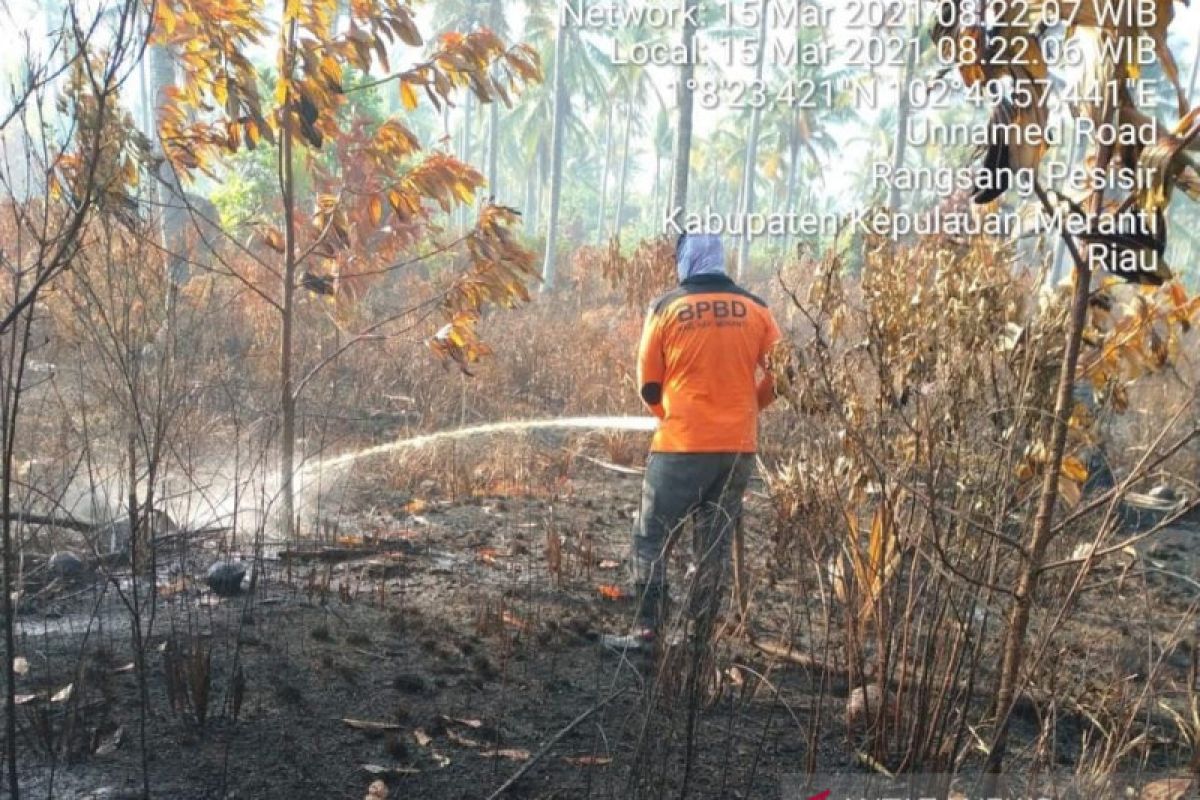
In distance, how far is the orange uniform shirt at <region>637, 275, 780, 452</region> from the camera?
3592mm

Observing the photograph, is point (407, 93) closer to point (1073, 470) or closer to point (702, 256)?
point (702, 256)

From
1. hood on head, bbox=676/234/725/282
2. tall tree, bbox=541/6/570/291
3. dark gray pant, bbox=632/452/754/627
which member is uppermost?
tall tree, bbox=541/6/570/291

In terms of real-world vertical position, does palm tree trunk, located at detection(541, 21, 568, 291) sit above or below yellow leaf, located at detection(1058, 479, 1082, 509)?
above

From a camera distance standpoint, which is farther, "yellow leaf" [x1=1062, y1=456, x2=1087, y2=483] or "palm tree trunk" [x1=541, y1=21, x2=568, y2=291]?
"palm tree trunk" [x1=541, y1=21, x2=568, y2=291]

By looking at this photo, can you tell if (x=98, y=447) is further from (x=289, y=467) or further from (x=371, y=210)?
(x=371, y=210)

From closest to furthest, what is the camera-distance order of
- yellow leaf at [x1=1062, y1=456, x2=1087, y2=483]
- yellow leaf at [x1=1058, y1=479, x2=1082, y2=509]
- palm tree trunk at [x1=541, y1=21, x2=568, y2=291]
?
yellow leaf at [x1=1062, y1=456, x2=1087, y2=483] → yellow leaf at [x1=1058, y1=479, x2=1082, y2=509] → palm tree trunk at [x1=541, y1=21, x2=568, y2=291]

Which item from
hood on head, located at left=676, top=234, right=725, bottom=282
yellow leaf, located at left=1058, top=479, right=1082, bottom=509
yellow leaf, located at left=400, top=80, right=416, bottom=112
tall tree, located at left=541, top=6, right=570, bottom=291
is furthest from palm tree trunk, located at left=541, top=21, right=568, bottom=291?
yellow leaf, located at left=1058, top=479, right=1082, bottom=509

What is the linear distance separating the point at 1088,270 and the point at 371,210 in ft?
11.1

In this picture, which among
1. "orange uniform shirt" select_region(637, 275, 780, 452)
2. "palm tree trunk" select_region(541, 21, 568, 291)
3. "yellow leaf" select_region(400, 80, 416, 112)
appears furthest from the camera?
"palm tree trunk" select_region(541, 21, 568, 291)

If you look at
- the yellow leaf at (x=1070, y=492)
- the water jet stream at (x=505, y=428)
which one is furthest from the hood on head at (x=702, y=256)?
the water jet stream at (x=505, y=428)

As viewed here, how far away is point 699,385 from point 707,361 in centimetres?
11

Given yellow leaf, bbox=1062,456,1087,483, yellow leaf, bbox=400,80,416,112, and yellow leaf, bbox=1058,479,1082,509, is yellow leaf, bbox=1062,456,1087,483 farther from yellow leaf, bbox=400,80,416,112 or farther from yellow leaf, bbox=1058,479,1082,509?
yellow leaf, bbox=400,80,416,112

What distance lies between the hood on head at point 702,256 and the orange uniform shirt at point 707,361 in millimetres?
38

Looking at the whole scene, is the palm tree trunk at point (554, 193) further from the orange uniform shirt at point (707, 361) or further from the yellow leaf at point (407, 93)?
the orange uniform shirt at point (707, 361)
